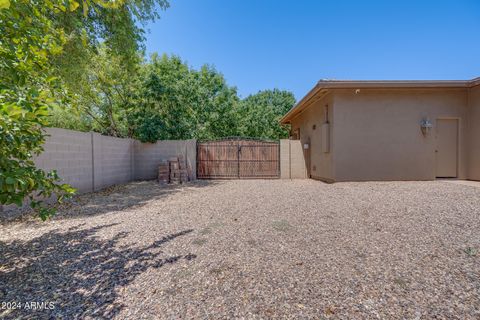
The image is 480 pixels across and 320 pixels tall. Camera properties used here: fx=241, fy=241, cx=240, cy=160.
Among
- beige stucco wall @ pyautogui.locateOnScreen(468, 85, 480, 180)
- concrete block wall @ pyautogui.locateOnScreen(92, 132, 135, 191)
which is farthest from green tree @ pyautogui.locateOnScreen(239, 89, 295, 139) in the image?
beige stucco wall @ pyautogui.locateOnScreen(468, 85, 480, 180)

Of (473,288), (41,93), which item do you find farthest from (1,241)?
(473,288)

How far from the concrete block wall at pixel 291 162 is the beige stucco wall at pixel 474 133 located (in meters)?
5.55

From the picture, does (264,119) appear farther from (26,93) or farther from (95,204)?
(26,93)

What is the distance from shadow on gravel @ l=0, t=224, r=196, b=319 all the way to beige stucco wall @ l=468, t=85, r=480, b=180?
9608mm

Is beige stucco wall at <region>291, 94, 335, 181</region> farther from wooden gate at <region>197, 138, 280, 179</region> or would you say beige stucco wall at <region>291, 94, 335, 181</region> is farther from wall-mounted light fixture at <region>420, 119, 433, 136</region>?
wall-mounted light fixture at <region>420, 119, 433, 136</region>

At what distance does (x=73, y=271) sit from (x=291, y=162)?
368 inches

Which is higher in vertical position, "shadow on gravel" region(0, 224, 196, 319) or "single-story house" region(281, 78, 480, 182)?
"single-story house" region(281, 78, 480, 182)

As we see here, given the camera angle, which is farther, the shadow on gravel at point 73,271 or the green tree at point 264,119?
the green tree at point 264,119

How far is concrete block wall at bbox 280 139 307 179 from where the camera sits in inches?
424

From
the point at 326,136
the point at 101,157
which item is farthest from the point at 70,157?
the point at 326,136

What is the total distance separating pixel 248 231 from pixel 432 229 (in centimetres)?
263

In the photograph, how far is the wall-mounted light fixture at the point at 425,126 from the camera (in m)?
7.95

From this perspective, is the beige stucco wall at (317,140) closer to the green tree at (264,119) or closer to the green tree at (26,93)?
the green tree at (26,93)

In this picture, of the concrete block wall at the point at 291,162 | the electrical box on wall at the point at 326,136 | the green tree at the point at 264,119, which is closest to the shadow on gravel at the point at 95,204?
the electrical box on wall at the point at 326,136
